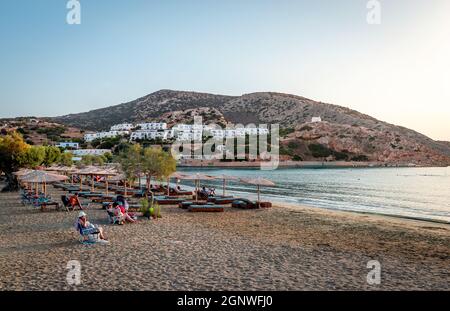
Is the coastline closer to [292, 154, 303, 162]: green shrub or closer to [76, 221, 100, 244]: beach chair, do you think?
[292, 154, 303, 162]: green shrub

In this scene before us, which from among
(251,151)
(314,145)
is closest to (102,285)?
(251,151)

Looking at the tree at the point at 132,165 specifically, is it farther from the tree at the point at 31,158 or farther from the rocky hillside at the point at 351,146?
the rocky hillside at the point at 351,146

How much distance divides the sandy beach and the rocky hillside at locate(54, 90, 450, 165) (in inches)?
4779

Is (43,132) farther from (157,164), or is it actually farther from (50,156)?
(157,164)

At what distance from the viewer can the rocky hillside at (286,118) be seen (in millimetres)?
140750

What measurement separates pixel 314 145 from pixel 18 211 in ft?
414

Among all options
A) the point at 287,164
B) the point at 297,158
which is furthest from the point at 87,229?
the point at 297,158

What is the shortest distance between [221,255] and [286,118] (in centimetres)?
16444

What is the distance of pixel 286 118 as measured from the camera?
171 m

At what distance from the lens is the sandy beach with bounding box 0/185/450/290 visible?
7.48 m

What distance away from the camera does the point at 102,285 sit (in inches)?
284

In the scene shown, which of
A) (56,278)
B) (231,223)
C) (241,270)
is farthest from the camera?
(231,223)

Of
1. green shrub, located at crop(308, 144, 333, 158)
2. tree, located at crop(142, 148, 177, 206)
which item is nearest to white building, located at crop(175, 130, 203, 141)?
green shrub, located at crop(308, 144, 333, 158)
